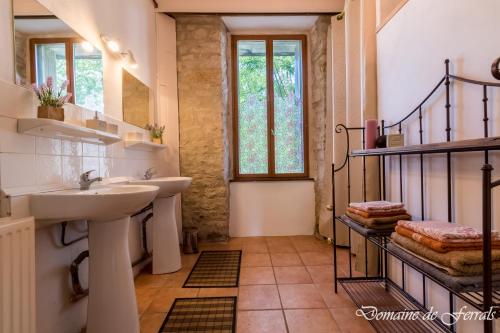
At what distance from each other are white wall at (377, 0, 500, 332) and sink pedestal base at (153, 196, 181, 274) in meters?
1.88

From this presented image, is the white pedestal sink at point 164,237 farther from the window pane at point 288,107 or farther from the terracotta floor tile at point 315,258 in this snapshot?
the window pane at point 288,107

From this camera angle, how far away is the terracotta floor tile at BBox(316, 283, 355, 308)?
→ 6.31 feet

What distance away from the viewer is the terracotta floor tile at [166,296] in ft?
6.36

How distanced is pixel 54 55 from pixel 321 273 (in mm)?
2492

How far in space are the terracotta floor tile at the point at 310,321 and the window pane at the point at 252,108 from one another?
7.30ft

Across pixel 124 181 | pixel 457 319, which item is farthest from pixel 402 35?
pixel 124 181

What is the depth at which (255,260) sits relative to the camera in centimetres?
286

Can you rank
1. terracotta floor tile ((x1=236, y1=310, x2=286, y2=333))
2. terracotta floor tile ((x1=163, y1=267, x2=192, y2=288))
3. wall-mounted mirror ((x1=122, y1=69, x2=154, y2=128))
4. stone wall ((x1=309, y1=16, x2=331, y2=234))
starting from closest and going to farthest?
1. terracotta floor tile ((x1=236, y1=310, x2=286, y2=333))
2. terracotta floor tile ((x1=163, y1=267, x2=192, y2=288))
3. wall-mounted mirror ((x1=122, y1=69, x2=154, y2=128))
4. stone wall ((x1=309, y1=16, x2=331, y2=234))

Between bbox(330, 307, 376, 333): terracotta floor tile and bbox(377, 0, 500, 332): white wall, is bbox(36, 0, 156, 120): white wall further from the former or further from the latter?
bbox(330, 307, 376, 333): terracotta floor tile

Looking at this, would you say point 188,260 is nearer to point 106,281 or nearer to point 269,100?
point 106,281

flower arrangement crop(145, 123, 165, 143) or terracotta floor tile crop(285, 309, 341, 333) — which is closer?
terracotta floor tile crop(285, 309, 341, 333)

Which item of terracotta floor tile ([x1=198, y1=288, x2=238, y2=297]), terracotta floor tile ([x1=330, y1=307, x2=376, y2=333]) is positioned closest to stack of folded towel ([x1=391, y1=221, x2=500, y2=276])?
terracotta floor tile ([x1=330, y1=307, x2=376, y2=333])

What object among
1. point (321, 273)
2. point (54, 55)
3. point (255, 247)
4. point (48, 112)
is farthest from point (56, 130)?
point (255, 247)

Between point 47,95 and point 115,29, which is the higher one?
point 115,29
